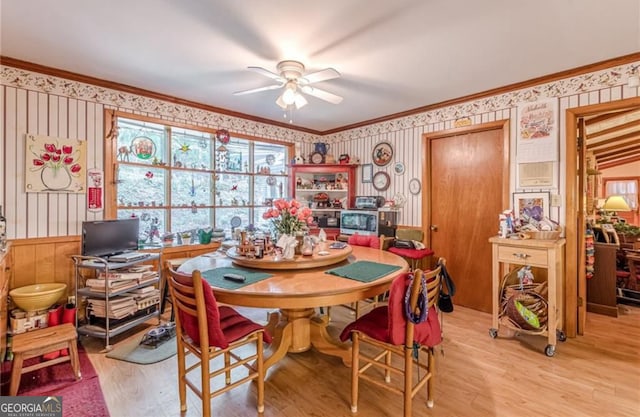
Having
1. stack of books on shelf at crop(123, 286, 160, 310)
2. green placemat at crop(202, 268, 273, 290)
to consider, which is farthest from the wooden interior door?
stack of books on shelf at crop(123, 286, 160, 310)

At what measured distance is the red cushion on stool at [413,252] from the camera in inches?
142

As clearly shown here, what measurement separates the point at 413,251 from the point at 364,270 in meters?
1.73

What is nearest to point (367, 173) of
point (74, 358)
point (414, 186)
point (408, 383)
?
point (414, 186)

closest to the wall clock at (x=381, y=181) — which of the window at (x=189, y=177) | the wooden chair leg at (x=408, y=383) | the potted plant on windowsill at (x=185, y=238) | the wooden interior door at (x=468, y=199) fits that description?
the wooden interior door at (x=468, y=199)

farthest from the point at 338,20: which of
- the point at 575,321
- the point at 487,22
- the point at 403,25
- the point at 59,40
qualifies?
the point at 575,321

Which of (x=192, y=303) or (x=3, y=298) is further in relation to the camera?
(x=3, y=298)

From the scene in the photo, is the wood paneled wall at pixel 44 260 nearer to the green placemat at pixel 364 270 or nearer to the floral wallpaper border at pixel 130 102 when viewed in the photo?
the floral wallpaper border at pixel 130 102

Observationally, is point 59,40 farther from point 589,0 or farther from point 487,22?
point 589,0

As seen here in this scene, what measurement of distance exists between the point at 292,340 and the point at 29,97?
322 centimetres

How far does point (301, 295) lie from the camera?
1.66 meters

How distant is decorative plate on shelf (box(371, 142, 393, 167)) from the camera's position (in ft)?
14.4

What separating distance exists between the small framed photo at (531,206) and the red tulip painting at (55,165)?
447 centimetres

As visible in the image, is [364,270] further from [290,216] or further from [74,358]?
[74,358]

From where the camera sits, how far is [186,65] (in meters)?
2.73
